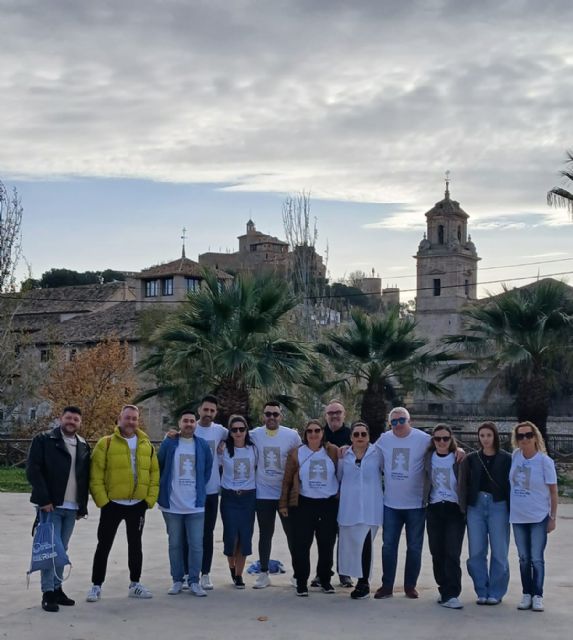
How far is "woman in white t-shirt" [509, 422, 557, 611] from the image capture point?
9.63 metres

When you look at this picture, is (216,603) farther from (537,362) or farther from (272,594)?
(537,362)

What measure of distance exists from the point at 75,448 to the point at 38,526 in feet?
2.61

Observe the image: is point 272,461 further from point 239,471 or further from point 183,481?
point 183,481

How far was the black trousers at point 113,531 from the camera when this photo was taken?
9.88 metres

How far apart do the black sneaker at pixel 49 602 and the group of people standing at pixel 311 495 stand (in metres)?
0.02

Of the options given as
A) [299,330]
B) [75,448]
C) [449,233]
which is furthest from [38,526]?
[449,233]

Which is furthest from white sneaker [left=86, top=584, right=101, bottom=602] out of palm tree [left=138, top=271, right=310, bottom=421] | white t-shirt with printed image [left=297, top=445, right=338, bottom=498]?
palm tree [left=138, top=271, right=310, bottom=421]

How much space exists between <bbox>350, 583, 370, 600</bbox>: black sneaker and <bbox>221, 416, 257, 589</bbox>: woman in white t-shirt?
1.23 metres

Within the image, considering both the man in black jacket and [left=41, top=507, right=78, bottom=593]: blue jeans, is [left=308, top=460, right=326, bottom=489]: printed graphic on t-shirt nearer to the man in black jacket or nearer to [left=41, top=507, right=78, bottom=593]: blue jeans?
the man in black jacket

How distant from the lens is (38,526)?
A: 9508mm

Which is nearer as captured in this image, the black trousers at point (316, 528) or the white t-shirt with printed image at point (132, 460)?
the white t-shirt with printed image at point (132, 460)

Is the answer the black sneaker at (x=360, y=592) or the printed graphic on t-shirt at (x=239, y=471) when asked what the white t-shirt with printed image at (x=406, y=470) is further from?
the printed graphic on t-shirt at (x=239, y=471)

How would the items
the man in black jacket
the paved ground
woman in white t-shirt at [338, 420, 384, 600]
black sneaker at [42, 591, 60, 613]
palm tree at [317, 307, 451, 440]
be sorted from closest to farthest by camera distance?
the paved ground < black sneaker at [42, 591, 60, 613] < the man in black jacket < woman in white t-shirt at [338, 420, 384, 600] < palm tree at [317, 307, 451, 440]

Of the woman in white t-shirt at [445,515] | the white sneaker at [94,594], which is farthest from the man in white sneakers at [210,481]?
the woman in white t-shirt at [445,515]
